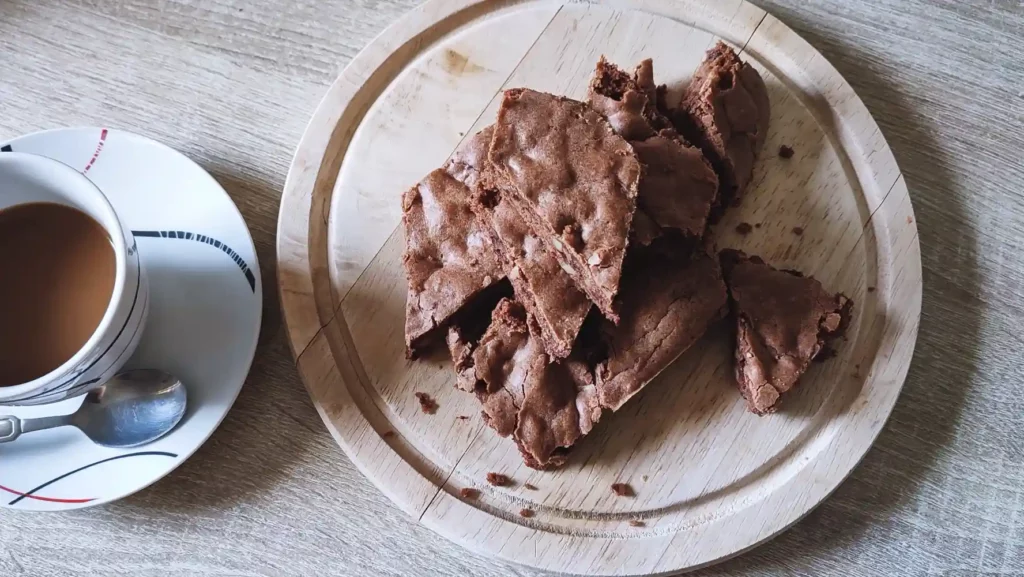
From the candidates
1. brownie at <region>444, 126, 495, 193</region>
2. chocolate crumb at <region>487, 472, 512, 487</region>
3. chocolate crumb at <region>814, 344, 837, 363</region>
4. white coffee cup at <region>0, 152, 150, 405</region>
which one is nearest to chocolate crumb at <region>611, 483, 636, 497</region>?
chocolate crumb at <region>487, 472, 512, 487</region>

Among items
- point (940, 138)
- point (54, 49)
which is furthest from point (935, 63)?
point (54, 49)

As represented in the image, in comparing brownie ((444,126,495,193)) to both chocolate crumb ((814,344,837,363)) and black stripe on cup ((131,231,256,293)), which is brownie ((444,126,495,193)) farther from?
chocolate crumb ((814,344,837,363))

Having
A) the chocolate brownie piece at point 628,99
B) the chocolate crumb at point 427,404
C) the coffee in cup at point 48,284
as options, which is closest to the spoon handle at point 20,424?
the coffee in cup at point 48,284

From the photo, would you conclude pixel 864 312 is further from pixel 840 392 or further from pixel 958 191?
pixel 958 191

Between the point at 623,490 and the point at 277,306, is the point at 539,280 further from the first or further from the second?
the point at 277,306

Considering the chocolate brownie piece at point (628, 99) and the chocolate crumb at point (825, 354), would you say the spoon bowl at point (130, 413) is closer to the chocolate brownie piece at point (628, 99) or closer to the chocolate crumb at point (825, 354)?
the chocolate brownie piece at point (628, 99)
